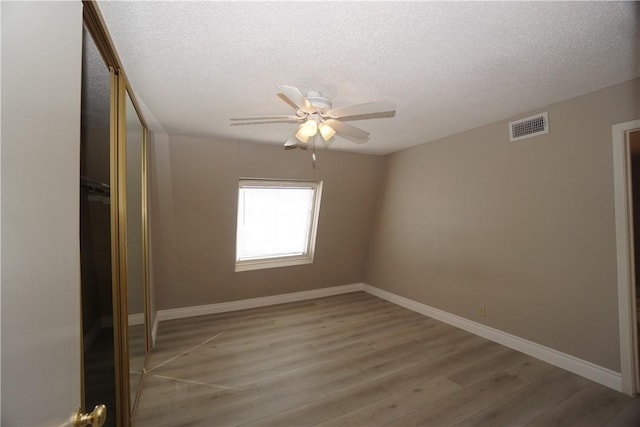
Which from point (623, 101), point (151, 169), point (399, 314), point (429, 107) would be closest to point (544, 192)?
point (623, 101)

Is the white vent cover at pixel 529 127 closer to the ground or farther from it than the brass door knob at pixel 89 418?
farther from it

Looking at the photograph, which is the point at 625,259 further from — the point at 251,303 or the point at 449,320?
the point at 251,303

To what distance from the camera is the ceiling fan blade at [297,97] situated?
1525mm

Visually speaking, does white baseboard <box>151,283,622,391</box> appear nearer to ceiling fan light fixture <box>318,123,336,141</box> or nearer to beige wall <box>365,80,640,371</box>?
beige wall <box>365,80,640,371</box>

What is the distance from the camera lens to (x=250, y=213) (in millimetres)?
4152

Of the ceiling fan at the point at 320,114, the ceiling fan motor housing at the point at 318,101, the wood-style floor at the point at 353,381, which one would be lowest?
the wood-style floor at the point at 353,381

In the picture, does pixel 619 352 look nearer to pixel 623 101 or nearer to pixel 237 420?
pixel 623 101

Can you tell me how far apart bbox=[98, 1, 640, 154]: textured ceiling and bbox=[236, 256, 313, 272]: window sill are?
2.35m

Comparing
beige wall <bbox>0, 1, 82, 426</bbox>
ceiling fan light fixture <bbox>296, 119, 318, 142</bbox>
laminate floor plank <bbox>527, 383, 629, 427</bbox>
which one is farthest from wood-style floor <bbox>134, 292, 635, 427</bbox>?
ceiling fan light fixture <bbox>296, 119, 318, 142</bbox>

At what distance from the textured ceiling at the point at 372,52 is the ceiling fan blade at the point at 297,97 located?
0.27 meters

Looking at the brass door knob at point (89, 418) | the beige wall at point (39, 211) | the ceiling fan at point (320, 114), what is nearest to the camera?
the beige wall at point (39, 211)

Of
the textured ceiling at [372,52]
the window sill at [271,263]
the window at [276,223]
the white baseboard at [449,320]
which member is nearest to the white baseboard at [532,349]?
the white baseboard at [449,320]

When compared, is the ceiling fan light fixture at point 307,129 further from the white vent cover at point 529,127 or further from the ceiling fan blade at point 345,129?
the white vent cover at point 529,127

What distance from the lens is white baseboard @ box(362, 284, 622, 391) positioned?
2223 mm
